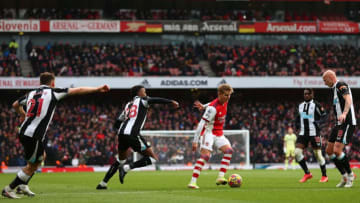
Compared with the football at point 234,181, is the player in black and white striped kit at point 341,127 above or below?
above

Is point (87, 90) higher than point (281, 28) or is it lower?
lower

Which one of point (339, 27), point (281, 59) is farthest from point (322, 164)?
point (339, 27)

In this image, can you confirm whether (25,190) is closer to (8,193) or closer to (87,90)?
(8,193)

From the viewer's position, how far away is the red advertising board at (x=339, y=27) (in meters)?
41.9

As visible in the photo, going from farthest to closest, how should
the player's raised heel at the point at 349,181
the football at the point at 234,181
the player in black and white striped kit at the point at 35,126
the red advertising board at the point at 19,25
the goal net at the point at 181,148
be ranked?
the red advertising board at the point at 19,25, the goal net at the point at 181,148, the football at the point at 234,181, the player's raised heel at the point at 349,181, the player in black and white striped kit at the point at 35,126

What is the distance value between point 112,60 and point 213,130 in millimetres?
26281

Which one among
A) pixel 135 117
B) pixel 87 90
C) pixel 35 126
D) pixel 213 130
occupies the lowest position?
pixel 213 130

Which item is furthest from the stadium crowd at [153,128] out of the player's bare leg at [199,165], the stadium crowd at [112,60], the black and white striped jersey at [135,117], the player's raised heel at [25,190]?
the player's raised heel at [25,190]

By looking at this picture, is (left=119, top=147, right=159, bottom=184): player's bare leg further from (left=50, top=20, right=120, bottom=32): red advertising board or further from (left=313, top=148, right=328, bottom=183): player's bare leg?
(left=50, top=20, right=120, bottom=32): red advertising board

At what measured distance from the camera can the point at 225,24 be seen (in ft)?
135

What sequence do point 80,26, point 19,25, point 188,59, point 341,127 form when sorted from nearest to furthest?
point 341,127 < point 19,25 < point 80,26 < point 188,59

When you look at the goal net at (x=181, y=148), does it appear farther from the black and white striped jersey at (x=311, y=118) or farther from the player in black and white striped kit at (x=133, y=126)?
the player in black and white striped kit at (x=133, y=126)

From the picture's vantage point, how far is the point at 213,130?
13219mm

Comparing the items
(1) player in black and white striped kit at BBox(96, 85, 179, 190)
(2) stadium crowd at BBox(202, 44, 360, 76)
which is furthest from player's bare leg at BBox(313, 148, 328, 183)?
(2) stadium crowd at BBox(202, 44, 360, 76)
